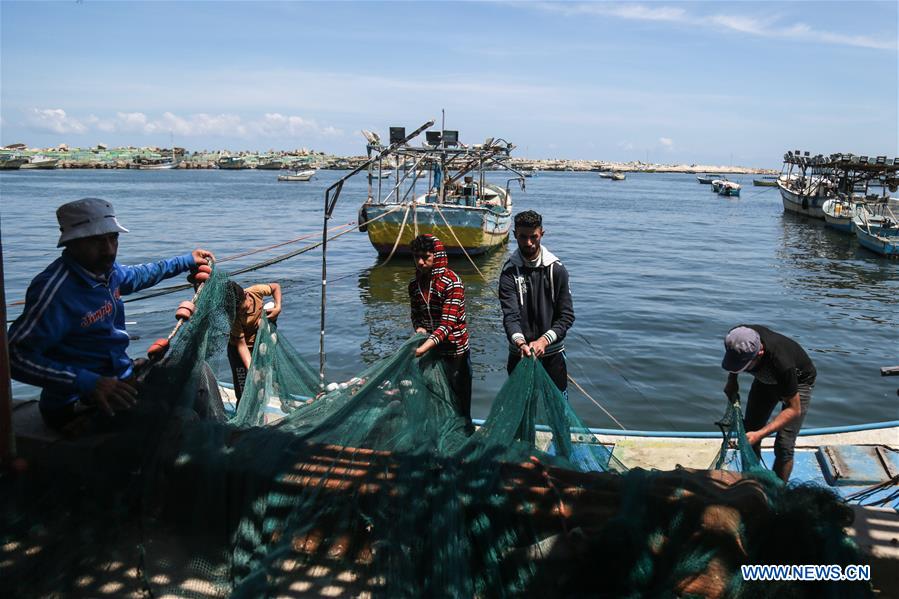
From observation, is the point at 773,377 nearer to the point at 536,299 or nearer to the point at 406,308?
the point at 536,299

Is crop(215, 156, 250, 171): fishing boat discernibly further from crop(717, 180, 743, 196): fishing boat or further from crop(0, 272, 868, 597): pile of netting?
crop(0, 272, 868, 597): pile of netting

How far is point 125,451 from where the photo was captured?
8.86ft

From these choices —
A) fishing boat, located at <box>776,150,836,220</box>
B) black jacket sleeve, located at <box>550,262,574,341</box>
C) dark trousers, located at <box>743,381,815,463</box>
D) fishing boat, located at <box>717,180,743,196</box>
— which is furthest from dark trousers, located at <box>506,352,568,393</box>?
fishing boat, located at <box>717,180,743,196</box>

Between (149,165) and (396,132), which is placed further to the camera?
(149,165)

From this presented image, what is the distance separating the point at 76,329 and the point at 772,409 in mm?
4101

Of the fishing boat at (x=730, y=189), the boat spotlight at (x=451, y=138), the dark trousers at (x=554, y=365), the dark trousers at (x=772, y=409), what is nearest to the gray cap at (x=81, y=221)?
the dark trousers at (x=554, y=365)

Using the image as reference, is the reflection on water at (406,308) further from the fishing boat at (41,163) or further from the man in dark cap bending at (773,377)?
the fishing boat at (41,163)

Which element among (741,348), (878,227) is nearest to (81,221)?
(741,348)

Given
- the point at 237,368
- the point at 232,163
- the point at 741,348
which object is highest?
the point at 232,163

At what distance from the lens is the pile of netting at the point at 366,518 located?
2291 mm

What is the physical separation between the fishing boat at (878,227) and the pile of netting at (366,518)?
26.7m

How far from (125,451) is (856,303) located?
756 inches

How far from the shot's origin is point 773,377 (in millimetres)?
4016

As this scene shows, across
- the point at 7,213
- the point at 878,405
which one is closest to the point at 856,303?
the point at 878,405
